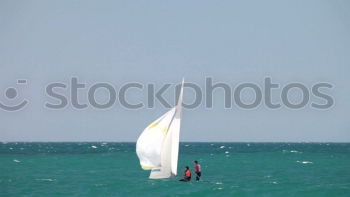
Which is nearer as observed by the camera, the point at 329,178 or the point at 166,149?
the point at 166,149

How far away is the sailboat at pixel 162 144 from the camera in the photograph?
4356 centimetres

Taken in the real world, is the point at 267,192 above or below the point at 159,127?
below

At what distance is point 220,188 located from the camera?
143ft

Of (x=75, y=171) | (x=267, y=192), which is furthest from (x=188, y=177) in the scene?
(x=75, y=171)

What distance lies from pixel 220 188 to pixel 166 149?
161 inches

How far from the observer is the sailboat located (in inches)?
1715

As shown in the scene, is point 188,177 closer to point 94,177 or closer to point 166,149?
point 166,149

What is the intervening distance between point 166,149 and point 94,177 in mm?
11216

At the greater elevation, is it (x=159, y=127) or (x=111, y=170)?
(x=159, y=127)

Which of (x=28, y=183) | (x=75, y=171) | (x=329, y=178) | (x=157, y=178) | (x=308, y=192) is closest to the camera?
(x=308, y=192)

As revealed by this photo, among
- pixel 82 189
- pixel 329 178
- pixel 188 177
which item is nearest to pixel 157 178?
pixel 188 177

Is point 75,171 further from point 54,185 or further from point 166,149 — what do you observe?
point 166,149

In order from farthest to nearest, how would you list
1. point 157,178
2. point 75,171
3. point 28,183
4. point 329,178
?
point 75,171, point 329,178, point 28,183, point 157,178

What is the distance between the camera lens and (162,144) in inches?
1726
